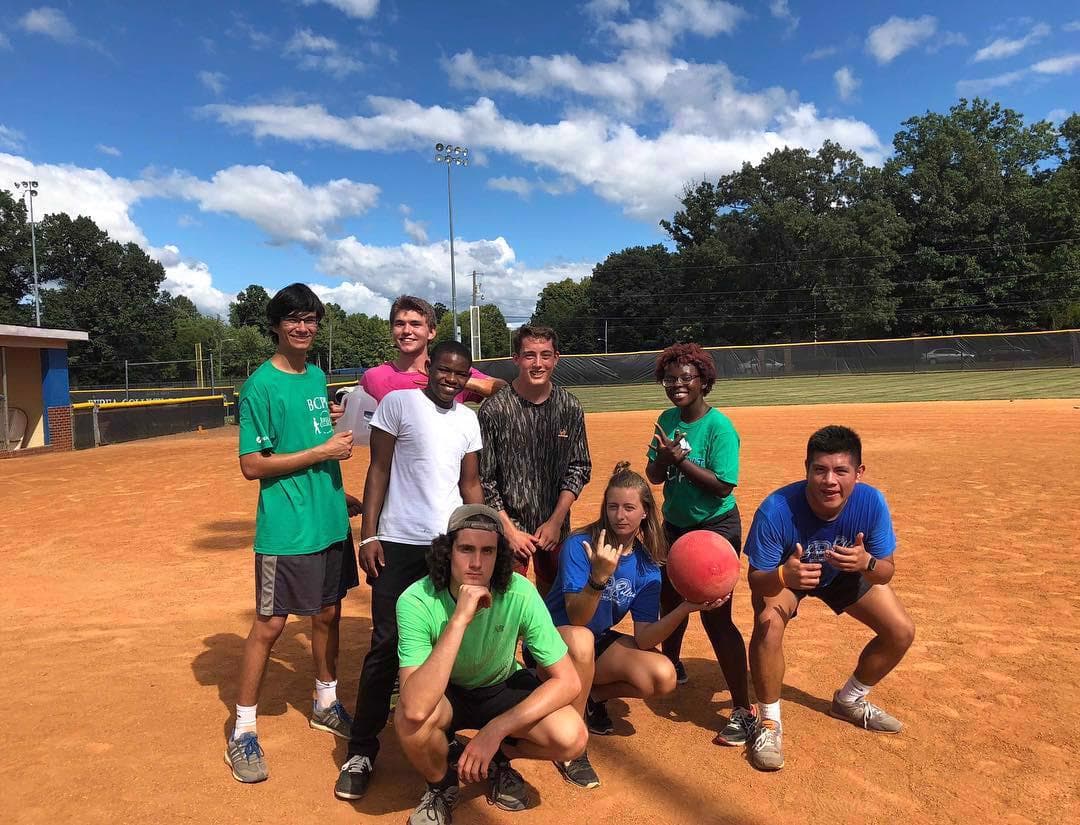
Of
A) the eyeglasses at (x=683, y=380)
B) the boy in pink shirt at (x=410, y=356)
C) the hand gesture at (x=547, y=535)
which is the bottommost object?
the hand gesture at (x=547, y=535)

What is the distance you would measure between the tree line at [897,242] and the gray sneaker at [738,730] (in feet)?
205

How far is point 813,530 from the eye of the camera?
3.56 metres

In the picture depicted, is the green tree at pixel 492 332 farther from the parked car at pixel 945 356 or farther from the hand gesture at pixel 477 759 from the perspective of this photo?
the hand gesture at pixel 477 759

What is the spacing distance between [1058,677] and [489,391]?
12.8 ft

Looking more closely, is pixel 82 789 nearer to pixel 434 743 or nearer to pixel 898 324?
pixel 434 743

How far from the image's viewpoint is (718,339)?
7144cm

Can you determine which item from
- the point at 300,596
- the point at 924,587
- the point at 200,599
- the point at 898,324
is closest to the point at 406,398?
the point at 300,596

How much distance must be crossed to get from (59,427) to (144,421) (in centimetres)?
331

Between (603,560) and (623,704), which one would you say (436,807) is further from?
(623,704)

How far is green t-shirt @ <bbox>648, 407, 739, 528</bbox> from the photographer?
3823mm

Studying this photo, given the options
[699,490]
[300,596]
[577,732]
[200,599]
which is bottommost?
[200,599]

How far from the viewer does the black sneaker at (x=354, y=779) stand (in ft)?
10.3

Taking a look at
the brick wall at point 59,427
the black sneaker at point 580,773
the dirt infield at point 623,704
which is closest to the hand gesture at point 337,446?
the dirt infield at point 623,704

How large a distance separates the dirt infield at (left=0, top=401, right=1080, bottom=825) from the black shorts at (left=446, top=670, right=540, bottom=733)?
0.40 metres
